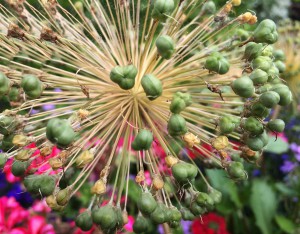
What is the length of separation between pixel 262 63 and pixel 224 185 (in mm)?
1093

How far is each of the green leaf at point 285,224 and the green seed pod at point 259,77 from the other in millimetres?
1166

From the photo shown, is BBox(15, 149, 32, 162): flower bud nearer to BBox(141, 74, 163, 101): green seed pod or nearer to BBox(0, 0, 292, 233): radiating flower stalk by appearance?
BBox(0, 0, 292, 233): radiating flower stalk

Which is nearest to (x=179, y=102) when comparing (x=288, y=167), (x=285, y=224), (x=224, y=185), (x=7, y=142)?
(x=7, y=142)

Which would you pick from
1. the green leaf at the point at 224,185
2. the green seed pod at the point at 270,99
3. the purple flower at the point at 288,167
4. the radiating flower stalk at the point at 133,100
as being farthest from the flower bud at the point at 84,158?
the purple flower at the point at 288,167

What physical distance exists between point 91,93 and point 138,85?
0.35 feet

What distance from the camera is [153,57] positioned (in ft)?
3.41

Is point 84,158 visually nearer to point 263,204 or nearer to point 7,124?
point 7,124

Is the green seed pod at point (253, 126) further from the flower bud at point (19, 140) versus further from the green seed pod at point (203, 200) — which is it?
the flower bud at point (19, 140)

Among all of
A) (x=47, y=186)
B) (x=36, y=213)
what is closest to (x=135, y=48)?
(x=47, y=186)

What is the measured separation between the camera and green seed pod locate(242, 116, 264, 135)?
0.89m

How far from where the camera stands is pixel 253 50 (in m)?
0.95

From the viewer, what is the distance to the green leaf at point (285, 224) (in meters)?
1.90

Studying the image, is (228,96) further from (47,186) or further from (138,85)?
(47,186)

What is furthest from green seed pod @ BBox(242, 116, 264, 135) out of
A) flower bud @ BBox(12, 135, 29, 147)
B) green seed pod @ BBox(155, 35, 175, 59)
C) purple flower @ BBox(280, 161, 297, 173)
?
purple flower @ BBox(280, 161, 297, 173)
